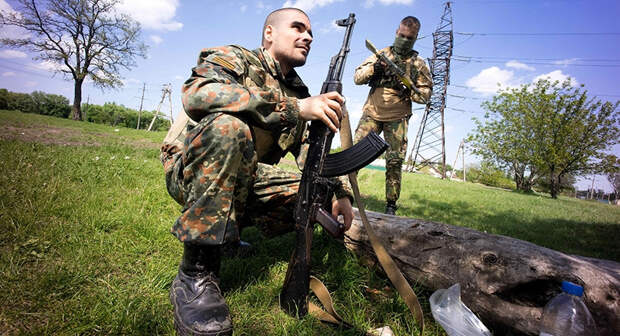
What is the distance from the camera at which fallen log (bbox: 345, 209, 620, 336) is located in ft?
4.94

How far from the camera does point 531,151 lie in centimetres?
2709

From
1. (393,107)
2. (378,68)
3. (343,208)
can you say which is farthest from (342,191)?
(378,68)

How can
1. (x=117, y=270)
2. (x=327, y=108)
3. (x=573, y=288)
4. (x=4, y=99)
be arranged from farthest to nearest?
1. (x=4, y=99)
2. (x=117, y=270)
3. (x=327, y=108)
4. (x=573, y=288)

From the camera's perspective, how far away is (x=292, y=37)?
2.30 meters

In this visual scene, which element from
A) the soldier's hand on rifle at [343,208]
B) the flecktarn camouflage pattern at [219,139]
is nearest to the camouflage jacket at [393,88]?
the soldier's hand on rifle at [343,208]

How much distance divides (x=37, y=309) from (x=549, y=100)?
1392 inches

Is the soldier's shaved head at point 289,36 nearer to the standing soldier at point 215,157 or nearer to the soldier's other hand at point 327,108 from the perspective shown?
the standing soldier at point 215,157

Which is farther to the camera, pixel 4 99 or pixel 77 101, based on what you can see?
pixel 4 99

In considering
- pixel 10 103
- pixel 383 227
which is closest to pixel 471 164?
pixel 383 227

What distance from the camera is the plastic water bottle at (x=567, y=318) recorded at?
1399 mm

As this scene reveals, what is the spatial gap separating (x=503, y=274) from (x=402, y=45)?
420cm

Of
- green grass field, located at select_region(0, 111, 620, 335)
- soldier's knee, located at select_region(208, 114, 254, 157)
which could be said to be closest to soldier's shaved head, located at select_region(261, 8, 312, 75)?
soldier's knee, located at select_region(208, 114, 254, 157)

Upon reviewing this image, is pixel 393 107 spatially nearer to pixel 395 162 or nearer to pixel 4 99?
pixel 395 162

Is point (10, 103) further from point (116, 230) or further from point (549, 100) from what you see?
point (549, 100)
